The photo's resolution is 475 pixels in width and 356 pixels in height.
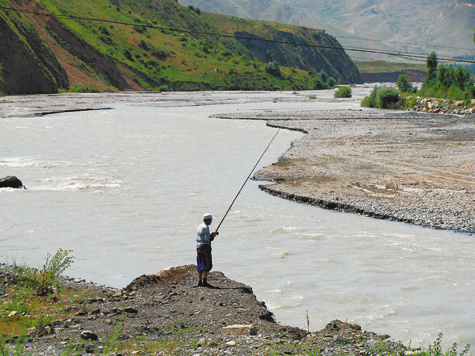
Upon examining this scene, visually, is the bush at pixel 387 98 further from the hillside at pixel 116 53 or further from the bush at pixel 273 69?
the bush at pixel 273 69

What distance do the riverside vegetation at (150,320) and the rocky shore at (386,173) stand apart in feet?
23.0

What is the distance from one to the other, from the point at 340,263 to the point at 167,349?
558 cm

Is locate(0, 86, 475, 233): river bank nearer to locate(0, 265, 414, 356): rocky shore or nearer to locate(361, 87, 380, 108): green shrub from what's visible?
locate(0, 265, 414, 356): rocky shore

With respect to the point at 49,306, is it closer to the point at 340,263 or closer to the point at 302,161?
the point at 340,263

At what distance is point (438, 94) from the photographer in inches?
2360

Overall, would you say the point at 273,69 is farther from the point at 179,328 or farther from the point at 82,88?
the point at 179,328

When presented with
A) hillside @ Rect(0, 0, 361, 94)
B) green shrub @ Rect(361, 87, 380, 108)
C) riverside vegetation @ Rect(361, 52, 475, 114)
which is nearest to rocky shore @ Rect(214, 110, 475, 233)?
riverside vegetation @ Rect(361, 52, 475, 114)

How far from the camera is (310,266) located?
11.0m

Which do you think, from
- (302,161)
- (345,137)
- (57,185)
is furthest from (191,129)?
(57,185)

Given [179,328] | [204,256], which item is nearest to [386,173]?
[204,256]

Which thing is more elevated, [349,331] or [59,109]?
[59,109]

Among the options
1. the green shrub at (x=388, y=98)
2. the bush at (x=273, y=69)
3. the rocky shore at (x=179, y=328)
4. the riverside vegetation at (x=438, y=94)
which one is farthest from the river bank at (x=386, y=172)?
the bush at (x=273, y=69)

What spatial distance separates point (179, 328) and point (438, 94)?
191 feet

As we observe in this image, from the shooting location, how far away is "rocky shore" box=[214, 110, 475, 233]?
49.7 feet
